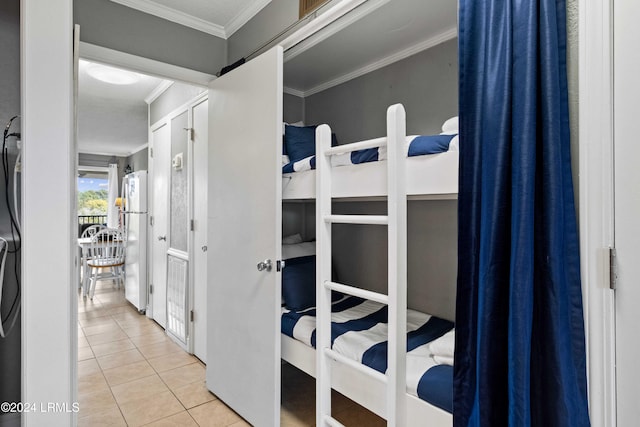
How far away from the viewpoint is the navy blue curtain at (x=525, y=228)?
903mm

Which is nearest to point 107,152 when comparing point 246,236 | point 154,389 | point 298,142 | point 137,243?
point 137,243

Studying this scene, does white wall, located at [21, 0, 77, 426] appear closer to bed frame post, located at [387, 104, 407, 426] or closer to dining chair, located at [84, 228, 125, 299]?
bed frame post, located at [387, 104, 407, 426]

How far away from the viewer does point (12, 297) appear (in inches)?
73.3

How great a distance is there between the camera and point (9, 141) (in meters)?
1.83

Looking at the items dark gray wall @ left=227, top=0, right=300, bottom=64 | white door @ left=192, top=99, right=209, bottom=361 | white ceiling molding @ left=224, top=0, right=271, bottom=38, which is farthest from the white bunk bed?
white door @ left=192, top=99, right=209, bottom=361

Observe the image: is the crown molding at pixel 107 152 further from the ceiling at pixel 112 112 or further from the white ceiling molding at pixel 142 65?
the white ceiling molding at pixel 142 65

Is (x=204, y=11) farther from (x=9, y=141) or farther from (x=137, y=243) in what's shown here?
(x=137, y=243)

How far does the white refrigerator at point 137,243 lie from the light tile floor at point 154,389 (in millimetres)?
684

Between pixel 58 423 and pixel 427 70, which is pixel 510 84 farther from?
pixel 58 423

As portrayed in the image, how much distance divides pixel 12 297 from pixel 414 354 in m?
2.14

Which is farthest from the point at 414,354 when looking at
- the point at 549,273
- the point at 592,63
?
the point at 592,63

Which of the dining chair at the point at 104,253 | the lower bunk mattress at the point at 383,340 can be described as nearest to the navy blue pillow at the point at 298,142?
the lower bunk mattress at the point at 383,340

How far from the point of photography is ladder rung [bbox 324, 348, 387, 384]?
4.57ft

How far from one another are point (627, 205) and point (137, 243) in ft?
15.5
